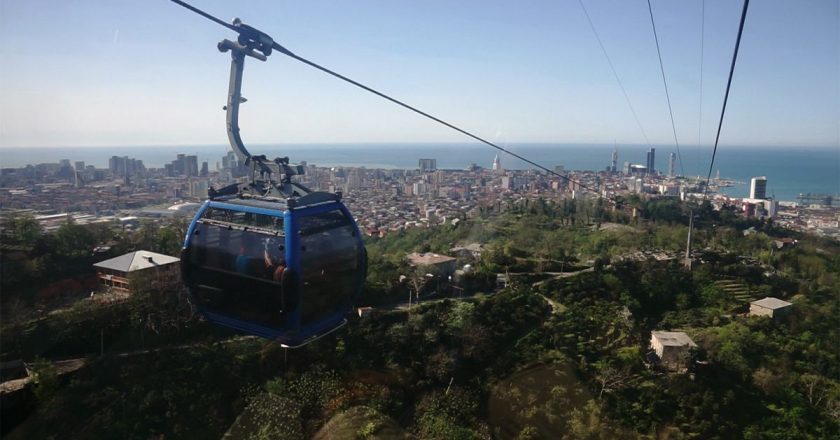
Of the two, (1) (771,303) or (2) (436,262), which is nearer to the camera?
(1) (771,303)

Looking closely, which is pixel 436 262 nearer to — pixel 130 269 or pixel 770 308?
pixel 130 269

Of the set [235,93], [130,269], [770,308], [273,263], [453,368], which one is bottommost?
[453,368]

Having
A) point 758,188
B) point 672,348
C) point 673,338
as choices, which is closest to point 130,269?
point 672,348

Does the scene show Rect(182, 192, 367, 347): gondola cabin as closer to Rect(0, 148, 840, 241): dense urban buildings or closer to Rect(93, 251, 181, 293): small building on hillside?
Rect(0, 148, 840, 241): dense urban buildings

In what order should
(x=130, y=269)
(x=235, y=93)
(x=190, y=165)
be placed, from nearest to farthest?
1. (x=235, y=93)
2. (x=130, y=269)
3. (x=190, y=165)

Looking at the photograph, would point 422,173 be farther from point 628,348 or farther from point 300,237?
point 300,237

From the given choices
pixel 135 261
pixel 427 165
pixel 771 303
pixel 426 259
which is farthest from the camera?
pixel 427 165
